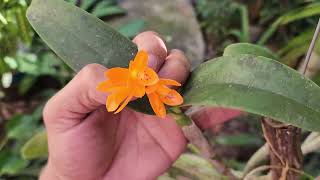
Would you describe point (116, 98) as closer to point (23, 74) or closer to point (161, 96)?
point (161, 96)

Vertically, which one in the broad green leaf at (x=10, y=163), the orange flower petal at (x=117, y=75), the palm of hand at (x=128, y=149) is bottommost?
the broad green leaf at (x=10, y=163)

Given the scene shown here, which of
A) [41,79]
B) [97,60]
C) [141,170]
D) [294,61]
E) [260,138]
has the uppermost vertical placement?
[97,60]

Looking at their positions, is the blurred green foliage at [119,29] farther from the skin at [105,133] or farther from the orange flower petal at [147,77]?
the orange flower petal at [147,77]

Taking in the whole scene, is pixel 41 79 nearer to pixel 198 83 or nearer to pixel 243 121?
pixel 243 121

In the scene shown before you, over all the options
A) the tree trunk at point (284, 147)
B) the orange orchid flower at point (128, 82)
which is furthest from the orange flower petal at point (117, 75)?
the tree trunk at point (284, 147)

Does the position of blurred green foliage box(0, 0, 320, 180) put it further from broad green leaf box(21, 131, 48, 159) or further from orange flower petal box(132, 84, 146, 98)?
orange flower petal box(132, 84, 146, 98)

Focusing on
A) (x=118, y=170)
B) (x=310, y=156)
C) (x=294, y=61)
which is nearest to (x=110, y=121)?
(x=118, y=170)
